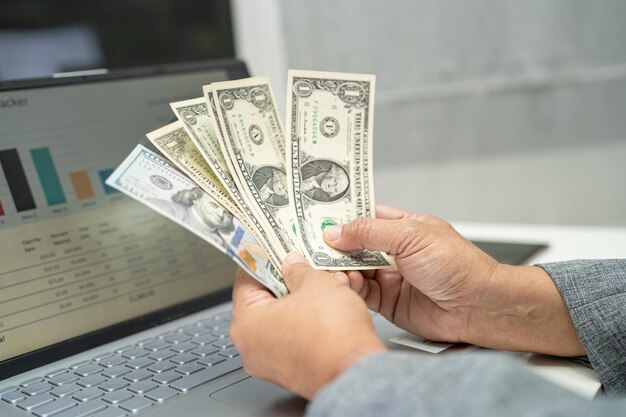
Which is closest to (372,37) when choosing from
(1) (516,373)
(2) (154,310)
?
(2) (154,310)

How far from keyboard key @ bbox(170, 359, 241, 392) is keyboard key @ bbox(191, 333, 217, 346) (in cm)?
8

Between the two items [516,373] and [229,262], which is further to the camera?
[229,262]

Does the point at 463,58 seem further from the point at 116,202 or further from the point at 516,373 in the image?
the point at 516,373

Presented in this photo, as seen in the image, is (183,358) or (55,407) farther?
(183,358)

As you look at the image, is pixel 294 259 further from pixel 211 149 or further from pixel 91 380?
pixel 91 380

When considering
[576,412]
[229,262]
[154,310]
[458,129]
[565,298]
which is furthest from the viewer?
[458,129]

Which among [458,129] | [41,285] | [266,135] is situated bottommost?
[458,129]

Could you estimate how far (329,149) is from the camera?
2.65 feet

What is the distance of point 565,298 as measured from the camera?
0.71 meters

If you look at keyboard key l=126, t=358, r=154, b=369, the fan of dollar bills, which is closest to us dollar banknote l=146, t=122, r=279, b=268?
the fan of dollar bills

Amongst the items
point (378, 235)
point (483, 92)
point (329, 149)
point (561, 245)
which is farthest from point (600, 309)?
point (483, 92)

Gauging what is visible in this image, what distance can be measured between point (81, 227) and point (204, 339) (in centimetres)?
24

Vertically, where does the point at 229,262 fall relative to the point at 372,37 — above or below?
below

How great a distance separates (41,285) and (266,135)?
1.18 feet
